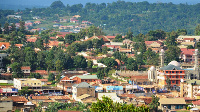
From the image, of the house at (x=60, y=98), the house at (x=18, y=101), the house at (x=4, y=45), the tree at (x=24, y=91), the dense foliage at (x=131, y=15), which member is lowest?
the dense foliage at (x=131, y=15)

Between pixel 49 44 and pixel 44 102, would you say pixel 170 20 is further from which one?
pixel 44 102

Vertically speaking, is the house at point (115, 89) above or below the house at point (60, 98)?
below

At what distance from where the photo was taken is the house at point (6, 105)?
59.9 m

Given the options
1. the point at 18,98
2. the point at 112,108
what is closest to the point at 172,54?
the point at 18,98

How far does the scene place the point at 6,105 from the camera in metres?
60.2

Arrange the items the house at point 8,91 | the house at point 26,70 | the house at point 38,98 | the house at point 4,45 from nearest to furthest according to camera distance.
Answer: the house at point 38,98, the house at point 8,91, the house at point 26,70, the house at point 4,45

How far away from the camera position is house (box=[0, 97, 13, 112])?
2359 inches

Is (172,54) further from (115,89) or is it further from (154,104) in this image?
(154,104)

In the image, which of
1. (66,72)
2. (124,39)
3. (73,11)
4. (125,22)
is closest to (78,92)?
(66,72)

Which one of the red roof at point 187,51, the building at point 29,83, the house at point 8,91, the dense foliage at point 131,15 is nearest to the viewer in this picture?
the house at point 8,91

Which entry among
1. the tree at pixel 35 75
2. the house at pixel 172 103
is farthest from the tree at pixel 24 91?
the house at pixel 172 103

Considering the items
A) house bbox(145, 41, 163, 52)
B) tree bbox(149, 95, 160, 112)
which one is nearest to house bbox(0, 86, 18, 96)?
tree bbox(149, 95, 160, 112)

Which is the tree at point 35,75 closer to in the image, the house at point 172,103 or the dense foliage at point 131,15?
the house at point 172,103

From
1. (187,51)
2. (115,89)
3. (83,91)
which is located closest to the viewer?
(83,91)
